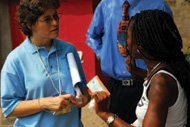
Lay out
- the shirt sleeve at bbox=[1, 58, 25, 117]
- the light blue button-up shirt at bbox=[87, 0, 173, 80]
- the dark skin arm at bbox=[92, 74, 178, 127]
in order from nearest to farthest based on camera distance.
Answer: the dark skin arm at bbox=[92, 74, 178, 127], the shirt sleeve at bbox=[1, 58, 25, 117], the light blue button-up shirt at bbox=[87, 0, 173, 80]

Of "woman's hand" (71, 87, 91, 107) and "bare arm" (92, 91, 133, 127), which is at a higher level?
"bare arm" (92, 91, 133, 127)

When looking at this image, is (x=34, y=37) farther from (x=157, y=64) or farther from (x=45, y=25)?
(x=157, y=64)

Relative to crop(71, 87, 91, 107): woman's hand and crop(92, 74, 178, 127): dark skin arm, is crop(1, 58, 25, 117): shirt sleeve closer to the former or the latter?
crop(71, 87, 91, 107): woman's hand

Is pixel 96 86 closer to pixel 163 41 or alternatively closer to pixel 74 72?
pixel 74 72

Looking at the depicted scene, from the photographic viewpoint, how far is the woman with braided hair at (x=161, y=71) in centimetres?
148

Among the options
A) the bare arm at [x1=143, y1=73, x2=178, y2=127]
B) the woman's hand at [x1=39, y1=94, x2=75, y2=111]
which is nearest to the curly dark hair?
the woman's hand at [x1=39, y1=94, x2=75, y2=111]

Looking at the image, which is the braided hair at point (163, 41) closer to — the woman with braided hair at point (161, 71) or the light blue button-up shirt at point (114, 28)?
the woman with braided hair at point (161, 71)

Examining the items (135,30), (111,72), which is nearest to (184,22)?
(111,72)

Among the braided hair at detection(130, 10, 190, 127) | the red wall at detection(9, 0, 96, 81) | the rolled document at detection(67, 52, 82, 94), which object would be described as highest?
the braided hair at detection(130, 10, 190, 127)

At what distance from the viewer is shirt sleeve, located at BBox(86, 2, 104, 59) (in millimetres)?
3459

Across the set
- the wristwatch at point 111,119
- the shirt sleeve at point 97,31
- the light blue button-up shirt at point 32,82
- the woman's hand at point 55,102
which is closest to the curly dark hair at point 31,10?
the light blue button-up shirt at point 32,82

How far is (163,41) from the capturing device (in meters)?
1.60

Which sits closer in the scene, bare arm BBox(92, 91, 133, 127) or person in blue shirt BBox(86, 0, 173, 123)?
bare arm BBox(92, 91, 133, 127)

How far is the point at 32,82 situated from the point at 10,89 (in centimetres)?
18
